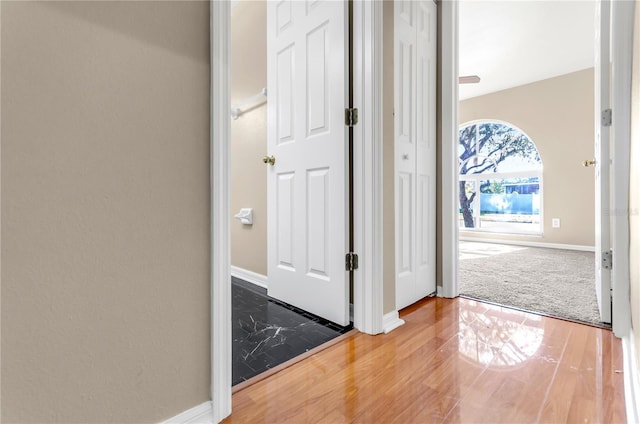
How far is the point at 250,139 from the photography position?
7.73 ft

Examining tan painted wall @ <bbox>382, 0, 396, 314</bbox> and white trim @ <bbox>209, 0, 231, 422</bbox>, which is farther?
tan painted wall @ <bbox>382, 0, 396, 314</bbox>

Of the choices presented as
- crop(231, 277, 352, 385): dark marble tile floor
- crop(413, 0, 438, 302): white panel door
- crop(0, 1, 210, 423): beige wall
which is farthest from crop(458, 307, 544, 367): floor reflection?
crop(0, 1, 210, 423): beige wall

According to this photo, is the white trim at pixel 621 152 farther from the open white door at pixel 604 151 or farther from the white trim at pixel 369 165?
the white trim at pixel 369 165

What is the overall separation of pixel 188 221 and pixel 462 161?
5297 millimetres

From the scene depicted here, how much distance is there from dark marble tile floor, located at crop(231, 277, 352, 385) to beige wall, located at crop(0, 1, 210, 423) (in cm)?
36

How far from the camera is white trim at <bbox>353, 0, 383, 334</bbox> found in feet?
4.66

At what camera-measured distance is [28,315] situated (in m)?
0.60

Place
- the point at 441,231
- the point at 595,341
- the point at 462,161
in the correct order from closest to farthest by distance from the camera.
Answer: the point at 595,341, the point at 441,231, the point at 462,161

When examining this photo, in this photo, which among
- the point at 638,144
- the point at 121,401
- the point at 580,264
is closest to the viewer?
the point at 121,401

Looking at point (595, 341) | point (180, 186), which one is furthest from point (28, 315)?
point (595, 341)

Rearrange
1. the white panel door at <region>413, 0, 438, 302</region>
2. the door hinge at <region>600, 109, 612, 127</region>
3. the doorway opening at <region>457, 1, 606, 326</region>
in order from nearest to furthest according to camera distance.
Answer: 1. the door hinge at <region>600, 109, 612, 127</region>
2. the white panel door at <region>413, 0, 438, 302</region>
3. the doorway opening at <region>457, 1, 606, 326</region>

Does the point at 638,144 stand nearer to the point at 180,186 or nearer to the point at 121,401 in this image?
the point at 180,186

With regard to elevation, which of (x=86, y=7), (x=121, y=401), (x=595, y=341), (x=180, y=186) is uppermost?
(x=86, y=7)

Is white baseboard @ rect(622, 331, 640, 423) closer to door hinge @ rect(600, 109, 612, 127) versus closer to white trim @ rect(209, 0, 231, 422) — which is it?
door hinge @ rect(600, 109, 612, 127)
